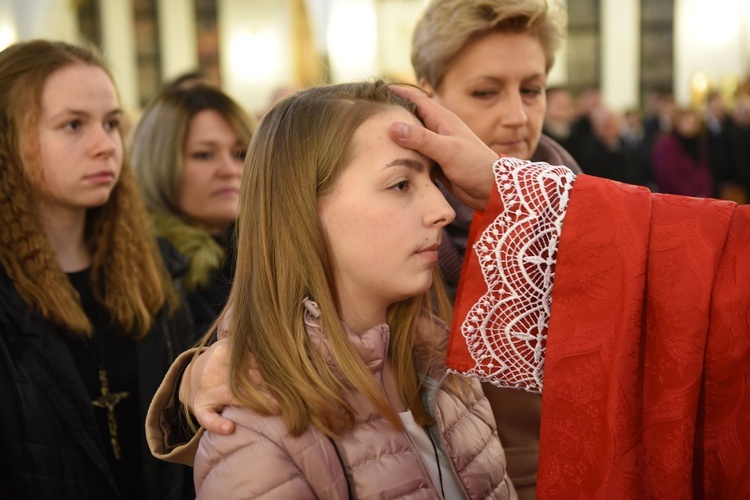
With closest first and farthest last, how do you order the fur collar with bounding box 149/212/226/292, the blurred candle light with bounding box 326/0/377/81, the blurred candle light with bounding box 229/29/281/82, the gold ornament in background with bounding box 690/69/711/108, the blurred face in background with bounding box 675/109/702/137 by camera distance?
the fur collar with bounding box 149/212/226/292 → the blurred face in background with bounding box 675/109/702/137 → the gold ornament in background with bounding box 690/69/711/108 → the blurred candle light with bounding box 326/0/377/81 → the blurred candle light with bounding box 229/29/281/82

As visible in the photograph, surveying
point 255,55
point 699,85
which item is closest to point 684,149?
point 699,85

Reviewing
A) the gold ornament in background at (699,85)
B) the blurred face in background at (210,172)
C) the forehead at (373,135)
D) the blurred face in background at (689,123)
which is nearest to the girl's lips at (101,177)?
the blurred face in background at (210,172)

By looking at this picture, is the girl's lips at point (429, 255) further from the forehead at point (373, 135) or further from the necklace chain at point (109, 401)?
the necklace chain at point (109, 401)

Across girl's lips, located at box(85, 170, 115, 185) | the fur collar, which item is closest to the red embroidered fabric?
girl's lips, located at box(85, 170, 115, 185)

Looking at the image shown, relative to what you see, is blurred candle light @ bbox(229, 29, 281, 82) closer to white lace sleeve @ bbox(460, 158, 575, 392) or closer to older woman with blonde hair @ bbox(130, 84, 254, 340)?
older woman with blonde hair @ bbox(130, 84, 254, 340)

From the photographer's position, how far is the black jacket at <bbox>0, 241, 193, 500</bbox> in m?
2.12

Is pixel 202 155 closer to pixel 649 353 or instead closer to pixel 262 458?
pixel 262 458

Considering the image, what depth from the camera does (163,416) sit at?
1688 mm

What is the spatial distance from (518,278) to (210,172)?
1962mm

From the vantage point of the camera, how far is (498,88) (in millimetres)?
2307

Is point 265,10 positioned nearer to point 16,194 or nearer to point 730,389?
point 16,194

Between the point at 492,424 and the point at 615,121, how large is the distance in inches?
323

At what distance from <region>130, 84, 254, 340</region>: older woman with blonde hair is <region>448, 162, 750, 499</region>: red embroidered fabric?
1.91m

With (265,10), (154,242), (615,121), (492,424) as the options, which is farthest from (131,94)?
(492,424)
